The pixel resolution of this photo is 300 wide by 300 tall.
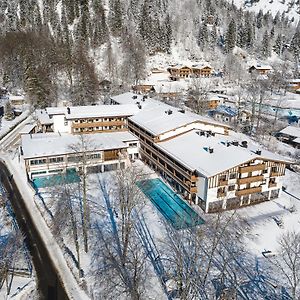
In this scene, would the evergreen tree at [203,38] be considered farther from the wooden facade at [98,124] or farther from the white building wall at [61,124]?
the white building wall at [61,124]

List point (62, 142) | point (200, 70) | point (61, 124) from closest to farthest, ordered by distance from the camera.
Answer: point (62, 142)
point (61, 124)
point (200, 70)

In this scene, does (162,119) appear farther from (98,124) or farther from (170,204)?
(170,204)

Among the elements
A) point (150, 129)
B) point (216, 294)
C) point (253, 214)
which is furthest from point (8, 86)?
point (216, 294)

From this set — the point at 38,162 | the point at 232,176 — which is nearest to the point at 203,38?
→ the point at 38,162

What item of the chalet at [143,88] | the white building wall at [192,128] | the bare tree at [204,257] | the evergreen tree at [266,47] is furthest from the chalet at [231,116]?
the evergreen tree at [266,47]

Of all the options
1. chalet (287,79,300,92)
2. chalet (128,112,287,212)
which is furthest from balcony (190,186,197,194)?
→ chalet (287,79,300,92)

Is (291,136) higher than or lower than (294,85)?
lower

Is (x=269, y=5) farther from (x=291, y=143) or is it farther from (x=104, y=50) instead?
(x=291, y=143)
